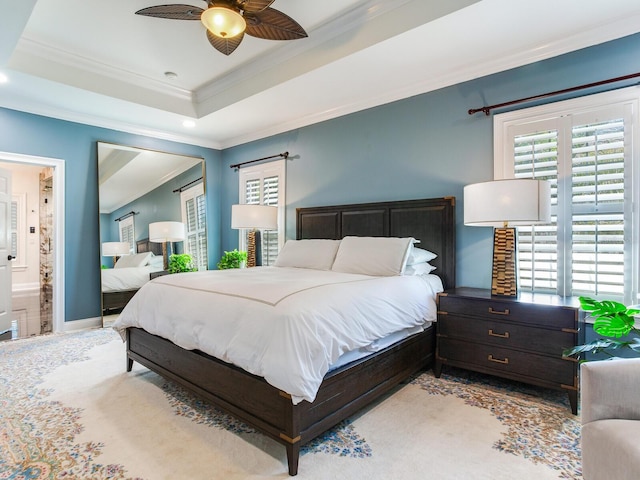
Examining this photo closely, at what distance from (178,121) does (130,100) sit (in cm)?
75

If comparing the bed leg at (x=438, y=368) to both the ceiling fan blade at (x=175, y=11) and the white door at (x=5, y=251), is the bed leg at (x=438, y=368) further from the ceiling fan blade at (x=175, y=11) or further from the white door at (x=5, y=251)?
the white door at (x=5, y=251)

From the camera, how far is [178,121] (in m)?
4.75

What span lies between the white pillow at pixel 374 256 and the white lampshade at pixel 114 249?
3.02 metres

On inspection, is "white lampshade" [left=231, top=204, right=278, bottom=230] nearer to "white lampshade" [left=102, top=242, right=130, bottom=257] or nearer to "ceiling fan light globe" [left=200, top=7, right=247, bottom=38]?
"white lampshade" [left=102, top=242, right=130, bottom=257]

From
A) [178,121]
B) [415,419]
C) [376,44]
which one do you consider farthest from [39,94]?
[415,419]

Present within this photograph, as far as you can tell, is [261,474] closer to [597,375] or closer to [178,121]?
[597,375]

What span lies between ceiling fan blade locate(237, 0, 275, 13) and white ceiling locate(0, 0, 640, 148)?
2.08ft

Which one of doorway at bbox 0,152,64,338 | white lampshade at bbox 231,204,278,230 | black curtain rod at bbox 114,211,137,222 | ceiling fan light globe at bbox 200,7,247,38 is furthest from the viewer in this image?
doorway at bbox 0,152,64,338

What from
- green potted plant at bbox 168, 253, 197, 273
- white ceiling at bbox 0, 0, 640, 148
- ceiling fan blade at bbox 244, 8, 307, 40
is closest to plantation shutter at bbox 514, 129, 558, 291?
white ceiling at bbox 0, 0, 640, 148

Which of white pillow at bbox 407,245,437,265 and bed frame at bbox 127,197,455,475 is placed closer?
bed frame at bbox 127,197,455,475

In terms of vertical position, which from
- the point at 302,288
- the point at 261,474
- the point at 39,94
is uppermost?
the point at 39,94

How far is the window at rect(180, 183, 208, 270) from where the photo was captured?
215 inches

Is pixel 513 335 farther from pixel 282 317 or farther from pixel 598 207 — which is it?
pixel 282 317

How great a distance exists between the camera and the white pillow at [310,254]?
365 cm
